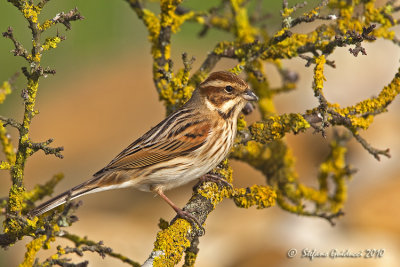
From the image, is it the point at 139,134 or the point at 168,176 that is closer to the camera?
the point at 168,176

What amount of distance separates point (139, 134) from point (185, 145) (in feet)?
13.3

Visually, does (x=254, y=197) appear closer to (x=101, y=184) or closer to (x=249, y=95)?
(x=249, y=95)

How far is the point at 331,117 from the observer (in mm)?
4637

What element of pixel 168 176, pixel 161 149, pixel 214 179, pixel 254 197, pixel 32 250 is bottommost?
pixel 32 250

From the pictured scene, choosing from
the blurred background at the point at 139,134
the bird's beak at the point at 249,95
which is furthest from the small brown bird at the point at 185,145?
the blurred background at the point at 139,134

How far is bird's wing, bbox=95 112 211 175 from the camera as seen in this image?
5.29 meters

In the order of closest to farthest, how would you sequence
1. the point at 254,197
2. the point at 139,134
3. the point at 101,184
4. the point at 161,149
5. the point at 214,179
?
1. the point at 254,197
2. the point at 214,179
3. the point at 101,184
4. the point at 161,149
5. the point at 139,134

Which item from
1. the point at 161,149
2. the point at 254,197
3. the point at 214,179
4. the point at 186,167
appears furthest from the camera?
the point at 161,149

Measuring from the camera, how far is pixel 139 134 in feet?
30.6

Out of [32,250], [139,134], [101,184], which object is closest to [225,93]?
[101,184]

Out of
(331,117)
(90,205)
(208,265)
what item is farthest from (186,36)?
(331,117)

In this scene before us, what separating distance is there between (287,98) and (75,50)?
5571 mm

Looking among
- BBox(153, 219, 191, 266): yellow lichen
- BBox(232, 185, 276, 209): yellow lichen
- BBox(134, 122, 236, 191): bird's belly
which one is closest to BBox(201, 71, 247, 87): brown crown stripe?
BBox(134, 122, 236, 191): bird's belly

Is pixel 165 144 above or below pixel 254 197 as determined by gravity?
above
